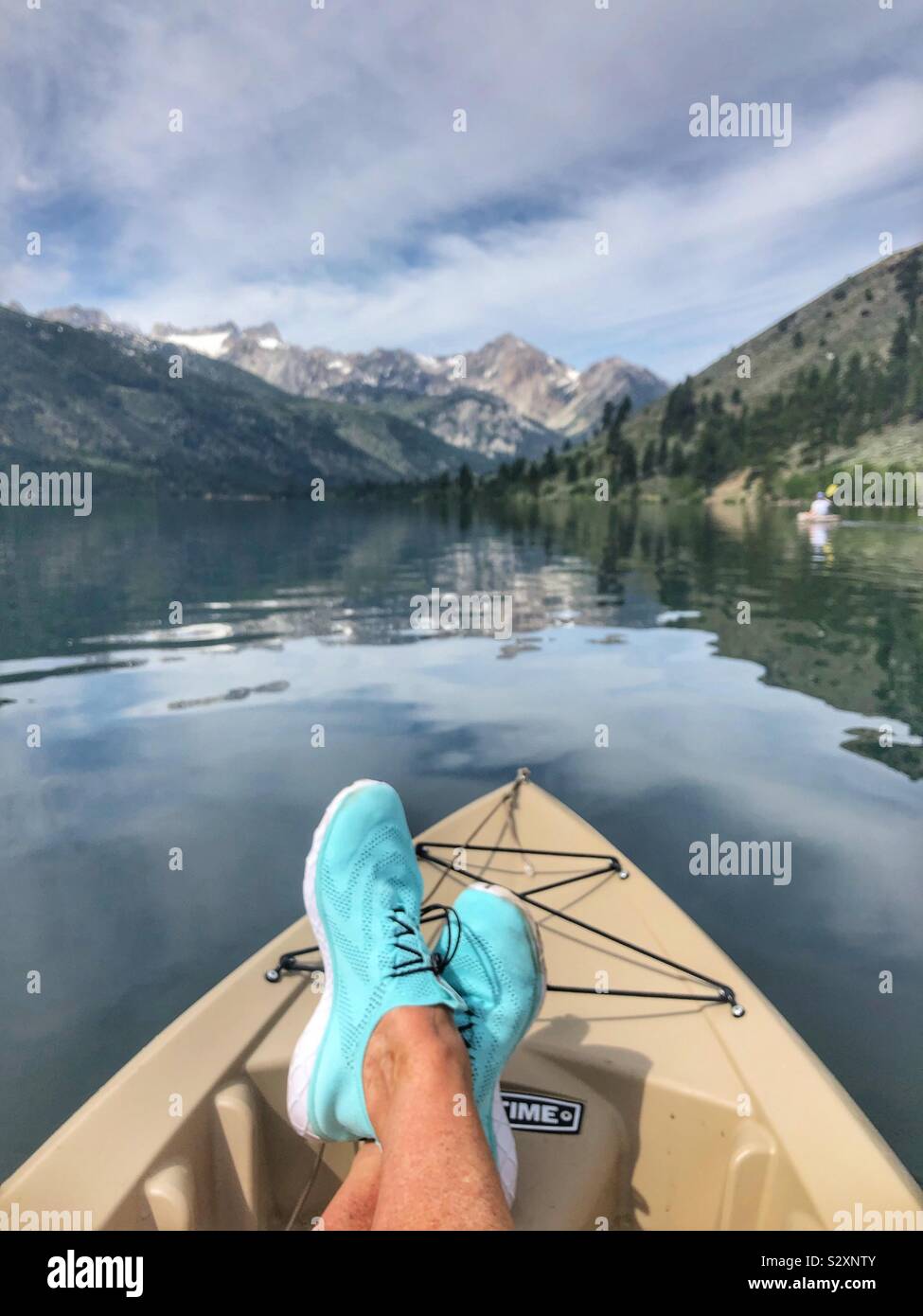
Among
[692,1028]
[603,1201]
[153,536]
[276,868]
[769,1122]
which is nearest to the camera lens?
[769,1122]

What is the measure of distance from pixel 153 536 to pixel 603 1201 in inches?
2506

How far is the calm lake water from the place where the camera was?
618 cm

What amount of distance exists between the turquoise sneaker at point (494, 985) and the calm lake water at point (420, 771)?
3096 mm

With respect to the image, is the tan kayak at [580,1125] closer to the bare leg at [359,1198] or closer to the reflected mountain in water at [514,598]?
the bare leg at [359,1198]

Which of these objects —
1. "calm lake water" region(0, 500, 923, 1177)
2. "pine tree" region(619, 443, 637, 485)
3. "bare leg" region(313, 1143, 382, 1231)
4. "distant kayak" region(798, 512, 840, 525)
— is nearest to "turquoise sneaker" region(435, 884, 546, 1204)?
"bare leg" region(313, 1143, 382, 1231)

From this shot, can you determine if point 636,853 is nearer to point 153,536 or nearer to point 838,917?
point 838,917

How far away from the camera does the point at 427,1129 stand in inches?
115

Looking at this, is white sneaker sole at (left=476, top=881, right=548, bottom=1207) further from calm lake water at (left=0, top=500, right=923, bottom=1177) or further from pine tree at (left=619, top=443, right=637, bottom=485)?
pine tree at (left=619, top=443, right=637, bottom=485)

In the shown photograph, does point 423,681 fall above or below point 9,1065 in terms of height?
above

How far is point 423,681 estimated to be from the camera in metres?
15.6

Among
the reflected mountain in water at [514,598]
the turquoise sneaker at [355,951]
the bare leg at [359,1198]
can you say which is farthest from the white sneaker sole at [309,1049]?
the reflected mountain in water at [514,598]
